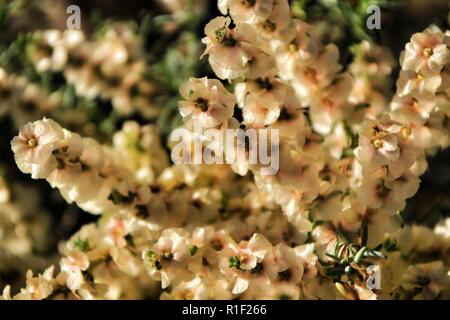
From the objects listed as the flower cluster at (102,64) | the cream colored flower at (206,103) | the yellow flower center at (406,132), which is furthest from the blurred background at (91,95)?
the cream colored flower at (206,103)

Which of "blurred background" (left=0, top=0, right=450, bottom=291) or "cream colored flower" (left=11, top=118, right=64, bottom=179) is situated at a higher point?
"cream colored flower" (left=11, top=118, right=64, bottom=179)

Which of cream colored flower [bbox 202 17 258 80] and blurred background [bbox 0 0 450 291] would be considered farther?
blurred background [bbox 0 0 450 291]

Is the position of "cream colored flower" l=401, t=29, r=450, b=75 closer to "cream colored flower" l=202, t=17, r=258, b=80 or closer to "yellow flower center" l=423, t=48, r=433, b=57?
"yellow flower center" l=423, t=48, r=433, b=57

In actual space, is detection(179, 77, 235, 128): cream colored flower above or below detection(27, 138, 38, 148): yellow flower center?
above

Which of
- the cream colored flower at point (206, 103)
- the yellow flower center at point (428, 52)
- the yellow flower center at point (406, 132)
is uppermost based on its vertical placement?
the yellow flower center at point (428, 52)

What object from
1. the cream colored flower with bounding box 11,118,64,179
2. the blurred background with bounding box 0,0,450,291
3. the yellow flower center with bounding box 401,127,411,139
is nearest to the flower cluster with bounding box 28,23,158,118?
the blurred background with bounding box 0,0,450,291

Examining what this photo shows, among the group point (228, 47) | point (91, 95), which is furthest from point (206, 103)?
point (91, 95)

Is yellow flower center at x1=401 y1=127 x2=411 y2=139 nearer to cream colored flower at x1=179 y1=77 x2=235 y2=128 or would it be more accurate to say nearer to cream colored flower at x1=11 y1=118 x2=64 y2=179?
cream colored flower at x1=179 y1=77 x2=235 y2=128

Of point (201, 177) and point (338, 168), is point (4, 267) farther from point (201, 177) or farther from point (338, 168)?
point (338, 168)

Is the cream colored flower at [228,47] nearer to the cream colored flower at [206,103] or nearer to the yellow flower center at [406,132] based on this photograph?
the cream colored flower at [206,103]

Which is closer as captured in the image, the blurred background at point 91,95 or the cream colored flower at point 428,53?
the cream colored flower at point 428,53

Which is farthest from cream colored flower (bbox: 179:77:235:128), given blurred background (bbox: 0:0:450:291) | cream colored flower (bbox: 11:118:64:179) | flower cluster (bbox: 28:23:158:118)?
flower cluster (bbox: 28:23:158:118)

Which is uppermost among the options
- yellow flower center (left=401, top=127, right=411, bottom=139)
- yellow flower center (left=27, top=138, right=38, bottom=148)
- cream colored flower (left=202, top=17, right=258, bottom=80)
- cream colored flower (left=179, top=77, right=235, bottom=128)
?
cream colored flower (left=202, top=17, right=258, bottom=80)
